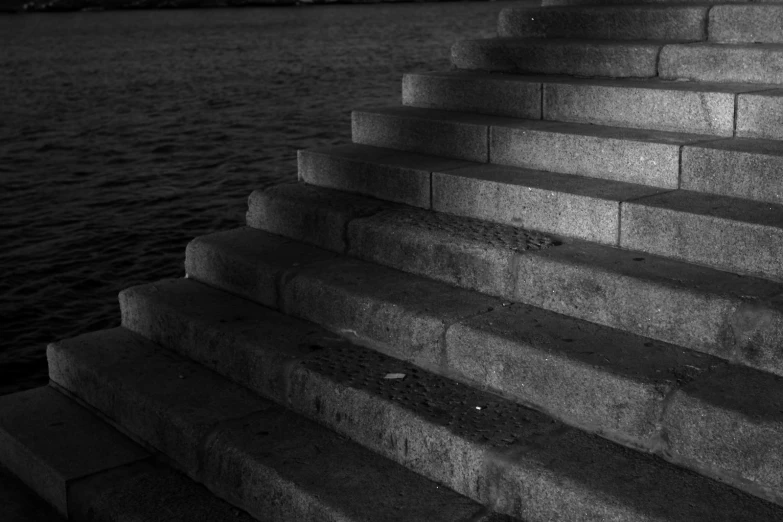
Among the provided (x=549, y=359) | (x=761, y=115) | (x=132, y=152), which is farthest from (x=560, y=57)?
(x=132, y=152)

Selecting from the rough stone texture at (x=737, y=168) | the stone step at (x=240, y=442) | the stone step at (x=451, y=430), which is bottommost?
the stone step at (x=240, y=442)

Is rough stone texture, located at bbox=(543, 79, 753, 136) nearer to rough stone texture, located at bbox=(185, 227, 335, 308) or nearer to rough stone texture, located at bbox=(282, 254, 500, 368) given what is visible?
rough stone texture, located at bbox=(282, 254, 500, 368)

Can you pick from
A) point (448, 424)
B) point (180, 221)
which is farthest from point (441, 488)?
point (180, 221)

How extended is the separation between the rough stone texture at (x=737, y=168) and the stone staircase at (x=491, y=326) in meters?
0.01

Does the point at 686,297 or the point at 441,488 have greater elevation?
the point at 686,297

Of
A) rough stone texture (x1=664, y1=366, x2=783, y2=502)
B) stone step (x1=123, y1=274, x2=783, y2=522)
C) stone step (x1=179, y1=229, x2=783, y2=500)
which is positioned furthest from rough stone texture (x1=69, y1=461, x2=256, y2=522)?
rough stone texture (x1=664, y1=366, x2=783, y2=502)

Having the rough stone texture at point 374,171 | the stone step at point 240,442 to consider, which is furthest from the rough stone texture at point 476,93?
the stone step at point 240,442

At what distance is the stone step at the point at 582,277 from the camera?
3.62 meters

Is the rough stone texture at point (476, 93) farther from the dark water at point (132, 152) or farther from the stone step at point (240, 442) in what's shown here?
the dark water at point (132, 152)

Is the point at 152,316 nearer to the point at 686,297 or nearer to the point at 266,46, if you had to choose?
the point at 686,297

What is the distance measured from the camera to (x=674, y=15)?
5812 millimetres

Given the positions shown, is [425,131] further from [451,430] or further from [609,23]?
[451,430]

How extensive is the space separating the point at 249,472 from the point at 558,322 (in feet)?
4.43

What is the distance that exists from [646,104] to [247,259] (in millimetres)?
→ 2160
